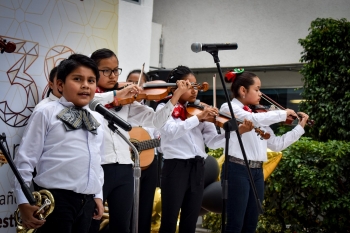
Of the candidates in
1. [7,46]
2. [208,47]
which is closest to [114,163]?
[208,47]

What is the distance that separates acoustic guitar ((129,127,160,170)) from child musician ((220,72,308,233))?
680 mm

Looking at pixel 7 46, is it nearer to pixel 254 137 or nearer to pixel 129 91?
pixel 129 91

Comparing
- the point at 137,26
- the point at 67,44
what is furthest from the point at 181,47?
the point at 67,44

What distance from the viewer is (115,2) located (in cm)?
541

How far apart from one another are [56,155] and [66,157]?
51 millimetres

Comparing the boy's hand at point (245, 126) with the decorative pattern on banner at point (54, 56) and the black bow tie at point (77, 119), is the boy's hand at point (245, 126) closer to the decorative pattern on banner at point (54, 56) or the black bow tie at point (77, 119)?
the black bow tie at point (77, 119)

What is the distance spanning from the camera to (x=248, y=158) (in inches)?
168

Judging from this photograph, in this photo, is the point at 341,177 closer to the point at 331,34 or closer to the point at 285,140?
the point at 285,140

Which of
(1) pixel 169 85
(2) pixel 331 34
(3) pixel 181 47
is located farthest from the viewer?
(3) pixel 181 47

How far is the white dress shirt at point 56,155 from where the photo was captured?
8.83 ft

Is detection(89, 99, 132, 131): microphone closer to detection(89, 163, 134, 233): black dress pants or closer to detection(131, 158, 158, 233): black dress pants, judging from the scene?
detection(89, 163, 134, 233): black dress pants

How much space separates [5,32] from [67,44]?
669 millimetres

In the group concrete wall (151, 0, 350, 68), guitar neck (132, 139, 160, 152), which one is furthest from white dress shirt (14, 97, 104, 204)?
concrete wall (151, 0, 350, 68)

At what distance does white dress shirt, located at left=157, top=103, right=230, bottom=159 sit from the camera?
4.14 meters
